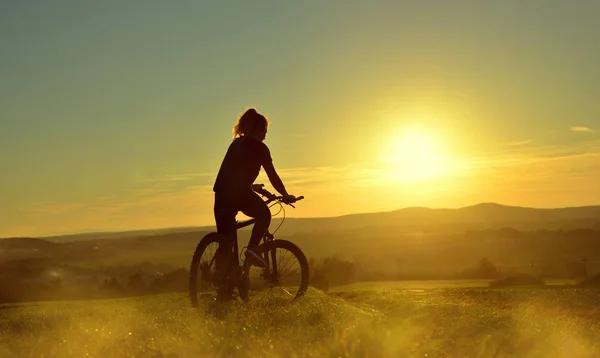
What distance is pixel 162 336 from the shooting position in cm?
768

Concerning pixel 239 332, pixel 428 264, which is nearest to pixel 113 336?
pixel 239 332

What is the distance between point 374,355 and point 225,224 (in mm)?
5098

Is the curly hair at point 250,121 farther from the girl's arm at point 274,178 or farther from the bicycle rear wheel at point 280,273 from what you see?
the bicycle rear wheel at point 280,273

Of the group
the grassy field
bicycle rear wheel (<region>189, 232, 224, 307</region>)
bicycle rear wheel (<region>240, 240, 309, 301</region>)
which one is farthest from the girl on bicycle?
the grassy field

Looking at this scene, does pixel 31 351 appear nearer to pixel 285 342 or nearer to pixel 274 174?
pixel 285 342

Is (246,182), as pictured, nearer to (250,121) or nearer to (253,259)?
(250,121)

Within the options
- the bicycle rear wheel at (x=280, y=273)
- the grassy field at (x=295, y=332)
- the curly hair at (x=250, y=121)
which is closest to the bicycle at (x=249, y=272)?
the bicycle rear wheel at (x=280, y=273)

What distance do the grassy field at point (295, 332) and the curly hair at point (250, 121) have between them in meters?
2.98

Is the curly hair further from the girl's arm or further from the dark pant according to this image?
the dark pant

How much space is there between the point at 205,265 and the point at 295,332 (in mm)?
4314

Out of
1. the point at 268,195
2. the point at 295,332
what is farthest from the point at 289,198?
the point at 295,332

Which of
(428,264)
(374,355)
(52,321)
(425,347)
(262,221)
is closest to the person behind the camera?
(374,355)

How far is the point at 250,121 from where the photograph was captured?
1183 cm

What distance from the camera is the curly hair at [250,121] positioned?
38.8ft
